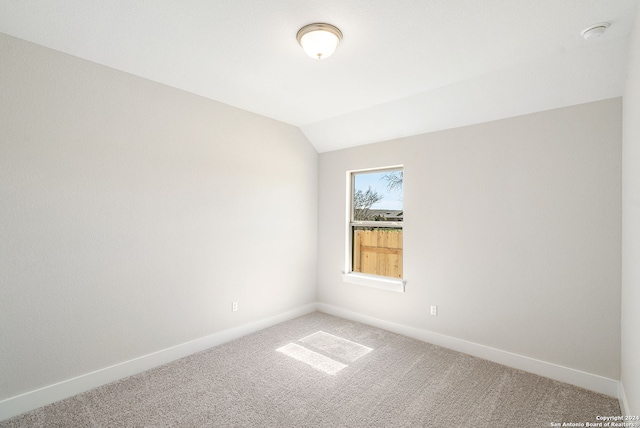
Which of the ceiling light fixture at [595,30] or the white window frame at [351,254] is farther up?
the ceiling light fixture at [595,30]

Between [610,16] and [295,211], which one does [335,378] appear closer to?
[295,211]

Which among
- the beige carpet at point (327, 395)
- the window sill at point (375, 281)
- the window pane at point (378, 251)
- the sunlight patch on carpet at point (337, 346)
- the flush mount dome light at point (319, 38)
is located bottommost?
the beige carpet at point (327, 395)

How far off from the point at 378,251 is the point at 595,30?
2.88 m

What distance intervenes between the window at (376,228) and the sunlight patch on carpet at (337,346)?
2.73 ft

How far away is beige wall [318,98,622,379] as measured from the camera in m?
2.46

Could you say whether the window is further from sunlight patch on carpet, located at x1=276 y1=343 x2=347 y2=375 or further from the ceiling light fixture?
the ceiling light fixture

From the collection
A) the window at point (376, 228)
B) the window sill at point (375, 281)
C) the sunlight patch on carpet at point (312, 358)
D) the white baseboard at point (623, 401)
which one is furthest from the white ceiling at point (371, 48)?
the sunlight patch on carpet at point (312, 358)

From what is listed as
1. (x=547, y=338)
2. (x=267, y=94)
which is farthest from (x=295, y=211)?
(x=547, y=338)

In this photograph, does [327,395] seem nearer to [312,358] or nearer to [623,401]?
[312,358]

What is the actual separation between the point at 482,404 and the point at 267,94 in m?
3.31

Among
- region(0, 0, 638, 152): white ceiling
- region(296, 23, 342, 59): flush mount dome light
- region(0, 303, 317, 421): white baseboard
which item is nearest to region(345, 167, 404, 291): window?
region(0, 0, 638, 152): white ceiling

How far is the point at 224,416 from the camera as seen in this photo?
2.14m

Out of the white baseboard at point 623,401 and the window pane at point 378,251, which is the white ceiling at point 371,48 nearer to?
the window pane at point 378,251

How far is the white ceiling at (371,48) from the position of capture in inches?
71.7
